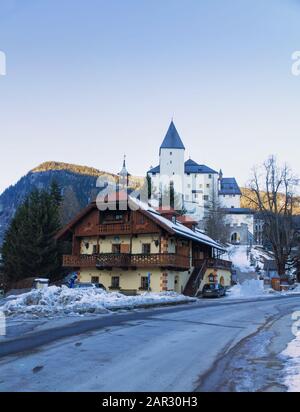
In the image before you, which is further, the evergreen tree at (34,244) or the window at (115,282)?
the evergreen tree at (34,244)

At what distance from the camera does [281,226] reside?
52969mm

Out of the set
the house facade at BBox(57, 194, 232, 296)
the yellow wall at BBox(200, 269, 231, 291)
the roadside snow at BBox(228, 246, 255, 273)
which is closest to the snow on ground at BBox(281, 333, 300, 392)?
the house facade at BBox(57, 194, 232, 296)

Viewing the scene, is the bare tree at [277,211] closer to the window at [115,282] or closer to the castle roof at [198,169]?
the window at [115,282]

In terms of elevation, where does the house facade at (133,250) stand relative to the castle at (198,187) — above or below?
below

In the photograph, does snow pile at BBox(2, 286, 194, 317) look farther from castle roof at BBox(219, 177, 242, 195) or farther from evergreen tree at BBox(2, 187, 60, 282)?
castle roof at BBox(219, 177, 242, 195)

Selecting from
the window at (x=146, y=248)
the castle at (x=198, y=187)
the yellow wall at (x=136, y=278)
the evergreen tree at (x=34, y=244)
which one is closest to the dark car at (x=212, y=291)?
the yellow wall at (x=136, y=278)

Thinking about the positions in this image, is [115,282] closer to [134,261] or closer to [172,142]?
[134,261]

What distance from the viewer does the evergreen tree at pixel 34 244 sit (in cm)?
4878


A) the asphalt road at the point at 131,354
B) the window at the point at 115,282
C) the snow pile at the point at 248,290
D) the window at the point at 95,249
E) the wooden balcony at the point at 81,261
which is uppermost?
the window at the point at 95,249

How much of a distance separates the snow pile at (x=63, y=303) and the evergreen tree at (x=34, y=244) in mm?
21739

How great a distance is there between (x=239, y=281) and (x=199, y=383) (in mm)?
54383

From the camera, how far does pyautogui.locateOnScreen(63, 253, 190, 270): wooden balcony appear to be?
39000 mm

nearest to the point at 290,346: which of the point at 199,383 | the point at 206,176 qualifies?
the point at 199,383

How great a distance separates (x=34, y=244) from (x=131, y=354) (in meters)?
39.9
